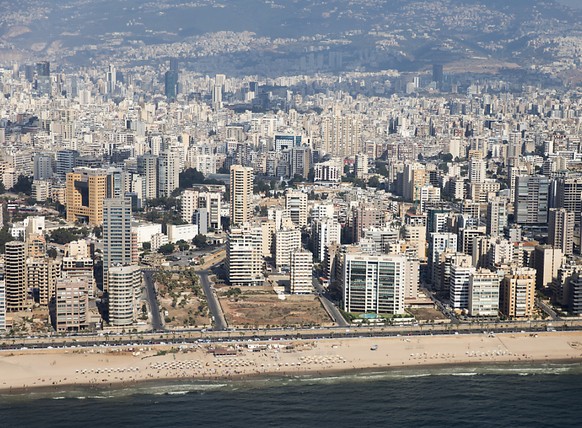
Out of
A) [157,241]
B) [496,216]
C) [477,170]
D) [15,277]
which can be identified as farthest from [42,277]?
[477,170]

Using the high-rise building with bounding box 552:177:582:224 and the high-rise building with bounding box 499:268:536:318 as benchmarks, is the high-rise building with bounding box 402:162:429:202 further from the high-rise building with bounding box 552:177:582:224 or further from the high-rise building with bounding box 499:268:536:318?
the high-rise building with bounding box 499:268:536:318

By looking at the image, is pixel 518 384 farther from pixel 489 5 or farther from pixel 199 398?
pixel 489 5

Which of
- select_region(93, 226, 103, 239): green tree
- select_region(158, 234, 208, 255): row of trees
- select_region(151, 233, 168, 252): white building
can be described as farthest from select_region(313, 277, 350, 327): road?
select_region(93, 226, 103, 239): green tree

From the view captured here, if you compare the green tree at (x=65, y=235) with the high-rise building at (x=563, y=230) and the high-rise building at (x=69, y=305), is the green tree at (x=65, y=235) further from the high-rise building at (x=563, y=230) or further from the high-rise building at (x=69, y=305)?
the high-rise building at (x=563, y=230)

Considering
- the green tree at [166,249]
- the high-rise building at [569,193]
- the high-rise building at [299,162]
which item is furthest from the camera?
the high-rise building at [299,162]

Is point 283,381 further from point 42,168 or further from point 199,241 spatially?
point 42,168

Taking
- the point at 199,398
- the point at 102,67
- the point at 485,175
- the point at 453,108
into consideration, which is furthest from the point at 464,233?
the point at 102,67

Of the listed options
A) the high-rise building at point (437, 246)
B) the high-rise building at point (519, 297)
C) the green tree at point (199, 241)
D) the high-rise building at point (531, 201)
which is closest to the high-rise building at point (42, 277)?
the green tree at point (199, 241)
